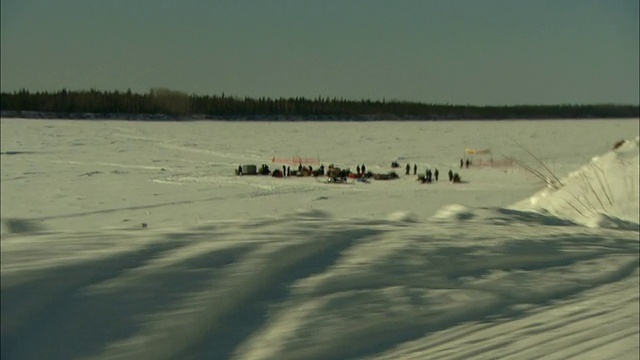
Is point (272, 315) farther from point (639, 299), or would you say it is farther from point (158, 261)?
point (639, 299)

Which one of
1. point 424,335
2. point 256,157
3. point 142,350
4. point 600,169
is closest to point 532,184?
point 600,169

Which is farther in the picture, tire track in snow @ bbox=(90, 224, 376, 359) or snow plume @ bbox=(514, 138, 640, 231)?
snow plume @ bbox=(514, 138, 640, 231)

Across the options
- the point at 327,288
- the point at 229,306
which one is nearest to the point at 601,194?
the point at 327,288

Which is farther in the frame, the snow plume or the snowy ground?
the snow plume

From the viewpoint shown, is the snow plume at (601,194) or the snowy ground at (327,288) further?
the snow plume at (601,194)

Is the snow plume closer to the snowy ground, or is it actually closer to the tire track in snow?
the snowy ground

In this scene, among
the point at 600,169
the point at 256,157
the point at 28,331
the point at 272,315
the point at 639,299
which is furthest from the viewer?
the point at 256,157

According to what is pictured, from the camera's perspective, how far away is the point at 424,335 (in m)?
1.58

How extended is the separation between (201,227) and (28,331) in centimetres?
74

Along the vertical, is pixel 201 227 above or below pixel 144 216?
above

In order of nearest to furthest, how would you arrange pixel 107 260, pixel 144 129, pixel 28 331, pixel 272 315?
pixel 28 331 → pixel 272 315 → pixel 107 260 → pixel 144 129

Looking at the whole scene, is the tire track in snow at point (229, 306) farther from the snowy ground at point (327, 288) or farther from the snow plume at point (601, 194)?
the snow plume at point (601, 194)

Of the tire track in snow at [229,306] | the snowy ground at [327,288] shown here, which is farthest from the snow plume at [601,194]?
the tire track in snow at [229,306]

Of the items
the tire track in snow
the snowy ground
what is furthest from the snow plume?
the tire track in snow
